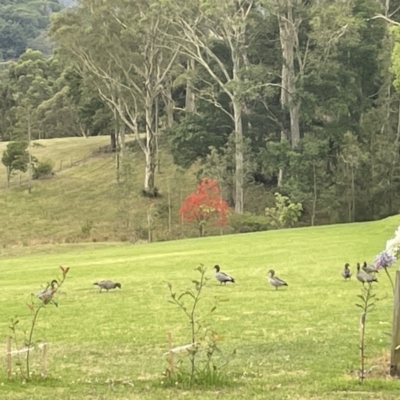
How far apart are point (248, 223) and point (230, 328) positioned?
35.7 m

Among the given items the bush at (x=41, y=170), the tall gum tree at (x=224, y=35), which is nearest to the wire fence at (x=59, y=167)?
the bush at (x=41, y=170)

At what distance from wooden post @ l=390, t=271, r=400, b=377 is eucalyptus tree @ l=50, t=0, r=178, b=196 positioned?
43.5 metres

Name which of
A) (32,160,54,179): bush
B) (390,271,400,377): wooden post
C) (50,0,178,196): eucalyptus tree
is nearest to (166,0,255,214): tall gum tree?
(50,0,178,196): eucalyptus tree

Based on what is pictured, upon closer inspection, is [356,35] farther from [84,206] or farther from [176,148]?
[84,206]

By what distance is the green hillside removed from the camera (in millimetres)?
52562

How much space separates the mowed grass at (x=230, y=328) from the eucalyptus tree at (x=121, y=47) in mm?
29104

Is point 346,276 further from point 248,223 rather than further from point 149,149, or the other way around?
point 149,149

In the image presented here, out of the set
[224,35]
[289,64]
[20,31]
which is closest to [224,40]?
[224,35]

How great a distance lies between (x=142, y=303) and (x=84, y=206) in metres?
44.9

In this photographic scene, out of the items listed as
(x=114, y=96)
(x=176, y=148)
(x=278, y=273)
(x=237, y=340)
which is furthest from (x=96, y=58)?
(x=237, y=340)

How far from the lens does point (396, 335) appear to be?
351 inches

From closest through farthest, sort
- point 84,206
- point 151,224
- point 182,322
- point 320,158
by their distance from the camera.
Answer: point 182,322
point 151,224
point 320,158
point 84,206

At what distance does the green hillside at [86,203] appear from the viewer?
52.6 m

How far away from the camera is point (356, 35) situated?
4975cm
